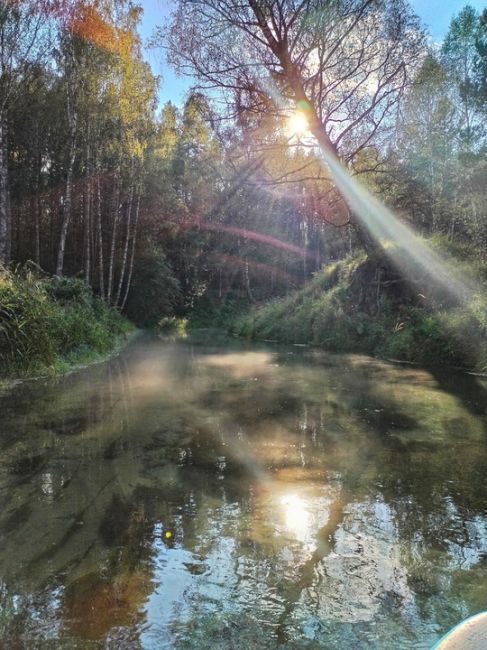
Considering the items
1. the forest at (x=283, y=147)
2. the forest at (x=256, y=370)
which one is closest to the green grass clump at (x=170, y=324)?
the forest at (x=256, y=370)

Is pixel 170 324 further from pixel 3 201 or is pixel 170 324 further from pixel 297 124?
pixel 297 124

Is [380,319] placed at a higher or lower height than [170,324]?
higher

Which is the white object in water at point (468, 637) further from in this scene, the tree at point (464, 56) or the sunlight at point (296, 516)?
the tree at point (464, 56)

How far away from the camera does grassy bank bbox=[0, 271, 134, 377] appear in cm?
824

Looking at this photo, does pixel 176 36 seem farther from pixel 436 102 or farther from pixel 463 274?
pixel 436 102

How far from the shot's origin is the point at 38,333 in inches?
345

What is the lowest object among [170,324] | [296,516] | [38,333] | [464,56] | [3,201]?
[170,324]

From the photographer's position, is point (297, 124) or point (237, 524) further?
point (297, 124)

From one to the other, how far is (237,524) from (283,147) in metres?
11.9

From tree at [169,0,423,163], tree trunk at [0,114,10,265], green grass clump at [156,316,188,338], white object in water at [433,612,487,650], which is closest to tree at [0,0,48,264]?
tree trunk at [0,114,10,265]

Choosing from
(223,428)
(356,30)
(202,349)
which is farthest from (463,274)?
(223,428)

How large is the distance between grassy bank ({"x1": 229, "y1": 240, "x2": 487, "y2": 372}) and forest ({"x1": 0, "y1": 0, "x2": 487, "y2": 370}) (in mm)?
59

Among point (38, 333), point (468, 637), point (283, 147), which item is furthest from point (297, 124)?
point (468, 637)

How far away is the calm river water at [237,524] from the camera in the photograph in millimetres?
2482
